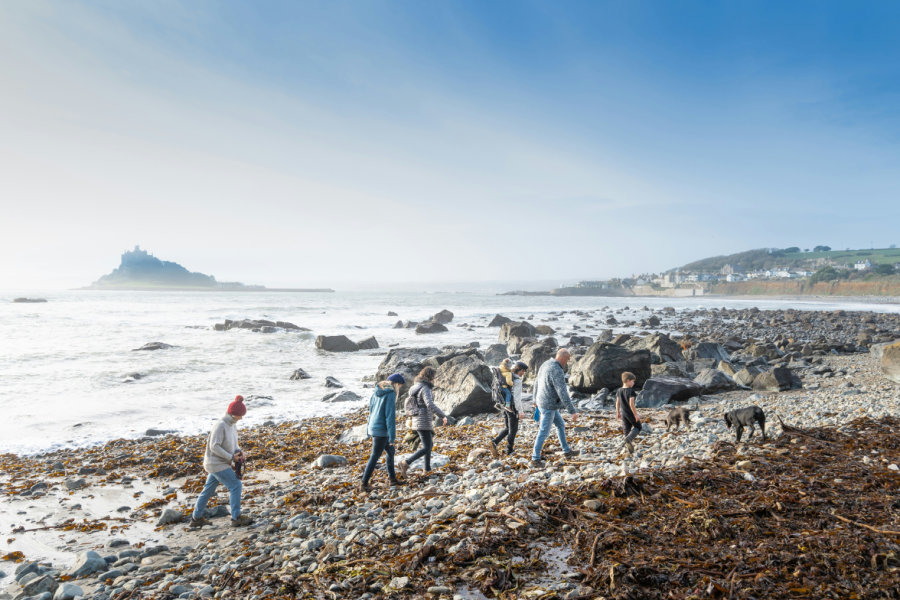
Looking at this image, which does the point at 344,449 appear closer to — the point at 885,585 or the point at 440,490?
the point at 440,490

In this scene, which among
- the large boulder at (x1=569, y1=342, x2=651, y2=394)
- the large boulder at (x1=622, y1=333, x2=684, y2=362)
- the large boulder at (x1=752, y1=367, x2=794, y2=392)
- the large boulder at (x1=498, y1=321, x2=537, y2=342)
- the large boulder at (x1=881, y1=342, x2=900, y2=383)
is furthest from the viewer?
the large boulder at (x1=498, y1=321, x2=537, y2=342)

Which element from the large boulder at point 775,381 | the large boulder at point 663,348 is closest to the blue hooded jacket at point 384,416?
the large boulder at point 775,381

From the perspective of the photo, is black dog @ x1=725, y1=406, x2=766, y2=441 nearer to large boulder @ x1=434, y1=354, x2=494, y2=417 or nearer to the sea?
large boulder @ x1=434, y1=354, x2=494, y2=417

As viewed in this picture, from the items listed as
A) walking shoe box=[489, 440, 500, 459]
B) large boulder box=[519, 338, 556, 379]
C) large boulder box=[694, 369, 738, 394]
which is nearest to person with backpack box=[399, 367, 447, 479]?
walking shoe box=[489, 440, 500, 459]

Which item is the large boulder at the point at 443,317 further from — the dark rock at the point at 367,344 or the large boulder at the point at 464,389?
the large boulder at the point at 464,389

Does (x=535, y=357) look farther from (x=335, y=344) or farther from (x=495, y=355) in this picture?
(x=335, y=344)

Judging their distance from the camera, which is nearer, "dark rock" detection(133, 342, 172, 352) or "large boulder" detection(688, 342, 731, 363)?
"large boulder" detection(688, 342, 731, 363)

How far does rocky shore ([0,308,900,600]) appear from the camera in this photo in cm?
421

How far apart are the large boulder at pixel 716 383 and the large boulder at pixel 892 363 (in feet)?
14.1

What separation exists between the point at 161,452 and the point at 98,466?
1.19 meters

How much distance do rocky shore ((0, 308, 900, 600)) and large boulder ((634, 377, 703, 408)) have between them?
2.49m

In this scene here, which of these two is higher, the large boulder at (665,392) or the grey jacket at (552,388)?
the grey jacket at (552,388)

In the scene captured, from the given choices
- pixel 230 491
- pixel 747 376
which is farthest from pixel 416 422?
pixel 747 376

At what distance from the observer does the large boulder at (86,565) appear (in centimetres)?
538
